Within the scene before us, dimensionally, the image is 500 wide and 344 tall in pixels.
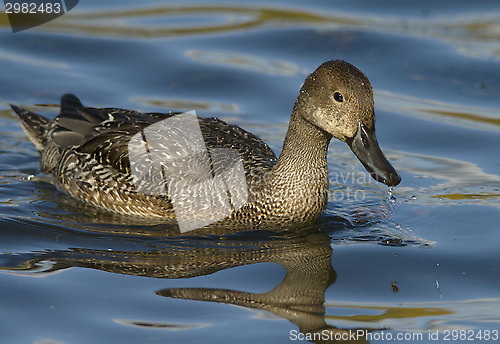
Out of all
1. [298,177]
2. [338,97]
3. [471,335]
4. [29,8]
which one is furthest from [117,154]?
[29,8]

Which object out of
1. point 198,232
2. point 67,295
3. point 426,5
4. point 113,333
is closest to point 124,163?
point 198,232

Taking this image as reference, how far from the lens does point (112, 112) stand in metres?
9.03

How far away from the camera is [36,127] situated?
32.3 feet

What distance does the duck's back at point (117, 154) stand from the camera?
324 inches

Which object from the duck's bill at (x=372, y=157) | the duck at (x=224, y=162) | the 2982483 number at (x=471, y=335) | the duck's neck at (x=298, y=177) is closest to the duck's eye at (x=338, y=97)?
the duck at (x=224, y=162)

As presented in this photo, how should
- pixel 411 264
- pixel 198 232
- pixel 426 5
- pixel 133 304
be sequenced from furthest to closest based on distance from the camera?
pixel 426 5 → pixel 198 232 → pixel 411 264 → pixel 133 304

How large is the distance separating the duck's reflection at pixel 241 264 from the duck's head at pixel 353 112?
90 cm

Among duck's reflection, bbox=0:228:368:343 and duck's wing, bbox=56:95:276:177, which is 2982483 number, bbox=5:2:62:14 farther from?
duck's reflection, bbox=0:228:368:343

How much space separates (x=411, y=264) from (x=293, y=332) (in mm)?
1647

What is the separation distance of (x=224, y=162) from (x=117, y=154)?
3.73 feet

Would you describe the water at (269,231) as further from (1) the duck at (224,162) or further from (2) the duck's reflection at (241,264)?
(1) the duck at (224,162)

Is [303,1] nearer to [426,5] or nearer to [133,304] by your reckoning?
[426,5]

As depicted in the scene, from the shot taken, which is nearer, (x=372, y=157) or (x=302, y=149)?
(x=372, y=157)

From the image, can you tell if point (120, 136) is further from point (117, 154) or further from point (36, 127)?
point (36, 127)
